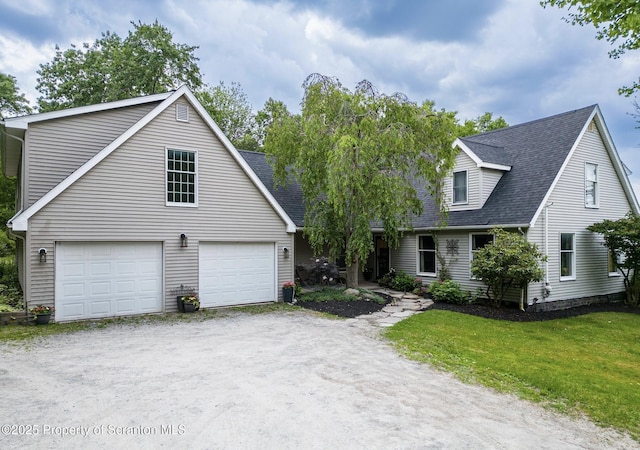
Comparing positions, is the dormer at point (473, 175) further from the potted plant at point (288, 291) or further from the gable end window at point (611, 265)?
the potted plant at point (288, 291)

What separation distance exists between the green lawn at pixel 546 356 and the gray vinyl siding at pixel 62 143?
959 centimetres

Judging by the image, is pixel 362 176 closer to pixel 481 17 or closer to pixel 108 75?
pixel 481 17

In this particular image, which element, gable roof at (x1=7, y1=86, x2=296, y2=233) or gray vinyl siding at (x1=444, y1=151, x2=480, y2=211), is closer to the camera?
gable roof at (x1=7, y1=86, x2=296, y2=233)

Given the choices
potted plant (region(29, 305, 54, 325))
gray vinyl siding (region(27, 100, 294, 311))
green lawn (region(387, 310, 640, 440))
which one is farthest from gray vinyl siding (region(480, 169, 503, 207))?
potted plant (region(29, 305, 54, 325))

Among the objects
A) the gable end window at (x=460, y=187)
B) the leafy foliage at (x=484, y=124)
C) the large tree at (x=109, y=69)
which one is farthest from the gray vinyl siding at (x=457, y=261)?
the leafy foliage at (x=484, y=124)

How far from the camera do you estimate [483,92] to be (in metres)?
25.7

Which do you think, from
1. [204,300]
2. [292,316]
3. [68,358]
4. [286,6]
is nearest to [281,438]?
[68,358]

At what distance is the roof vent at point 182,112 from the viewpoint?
36.4 feet

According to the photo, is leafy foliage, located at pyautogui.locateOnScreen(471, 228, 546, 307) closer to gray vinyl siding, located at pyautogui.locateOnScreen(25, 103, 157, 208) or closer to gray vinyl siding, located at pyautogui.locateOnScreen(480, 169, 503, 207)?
gray vinyl siding, located at pyautogui.locateOnScreen(480, 169, 503, 207)

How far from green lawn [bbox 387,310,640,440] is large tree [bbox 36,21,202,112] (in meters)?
22.2

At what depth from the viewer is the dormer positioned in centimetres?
1401

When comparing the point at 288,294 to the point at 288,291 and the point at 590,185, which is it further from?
the point at 590,185

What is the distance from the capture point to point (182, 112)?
11.2 metres

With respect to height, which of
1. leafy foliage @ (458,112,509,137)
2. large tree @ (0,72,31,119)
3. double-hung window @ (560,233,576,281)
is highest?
leafy foliage @ (458,112,509,137)
